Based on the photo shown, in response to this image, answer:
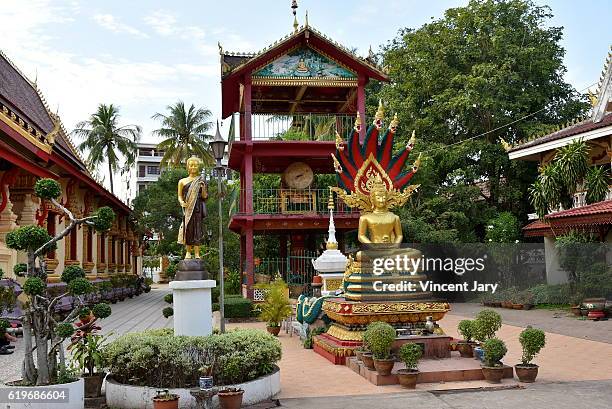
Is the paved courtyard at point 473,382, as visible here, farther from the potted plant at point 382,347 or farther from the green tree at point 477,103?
the green tree at point 477,103

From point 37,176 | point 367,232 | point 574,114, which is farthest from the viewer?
point 574,114

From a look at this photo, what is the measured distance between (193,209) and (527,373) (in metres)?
5.62

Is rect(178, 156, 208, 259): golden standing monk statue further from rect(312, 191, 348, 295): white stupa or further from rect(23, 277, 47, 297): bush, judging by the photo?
rect(312, 191, 348, 295): white stupa

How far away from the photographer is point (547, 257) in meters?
24.8

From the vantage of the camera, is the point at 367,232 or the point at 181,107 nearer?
the point at 367,232

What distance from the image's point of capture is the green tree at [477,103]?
91.9 ft

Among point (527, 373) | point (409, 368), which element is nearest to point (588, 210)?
point (527, 373)

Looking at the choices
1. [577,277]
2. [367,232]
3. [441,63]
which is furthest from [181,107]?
[367,232]

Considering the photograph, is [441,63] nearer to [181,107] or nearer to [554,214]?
[554,214]

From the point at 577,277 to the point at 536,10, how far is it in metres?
14.7

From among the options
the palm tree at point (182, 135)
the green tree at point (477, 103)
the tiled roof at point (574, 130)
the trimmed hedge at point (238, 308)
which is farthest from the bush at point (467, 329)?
the palm tree at point (182, 135)

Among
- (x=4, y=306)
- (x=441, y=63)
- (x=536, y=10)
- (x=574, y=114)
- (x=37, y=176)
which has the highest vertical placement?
(x=536, y=10)

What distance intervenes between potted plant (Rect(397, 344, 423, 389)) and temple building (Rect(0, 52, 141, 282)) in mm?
→ 9088

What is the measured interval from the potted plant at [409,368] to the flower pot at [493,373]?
3.37 feet
